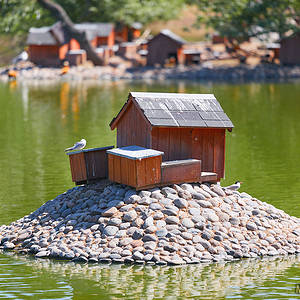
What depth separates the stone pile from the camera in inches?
850

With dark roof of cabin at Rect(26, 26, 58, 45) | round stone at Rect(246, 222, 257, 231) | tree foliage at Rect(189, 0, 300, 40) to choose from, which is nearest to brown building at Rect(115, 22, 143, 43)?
dark roof of cabin at Rect(26, 26, 58, 45)

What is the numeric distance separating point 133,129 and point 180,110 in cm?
186

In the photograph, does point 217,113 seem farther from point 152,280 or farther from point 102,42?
point 102,42

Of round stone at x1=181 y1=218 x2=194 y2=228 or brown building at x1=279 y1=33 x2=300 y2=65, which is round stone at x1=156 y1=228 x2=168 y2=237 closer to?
round stone at x1=181 y1=218 x2=194 y2=228

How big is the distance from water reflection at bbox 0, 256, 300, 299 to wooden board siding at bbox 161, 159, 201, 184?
3.87 metres

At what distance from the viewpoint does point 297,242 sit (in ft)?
75.2

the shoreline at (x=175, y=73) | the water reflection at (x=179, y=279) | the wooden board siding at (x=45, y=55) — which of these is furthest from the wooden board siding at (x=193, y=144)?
the wooden board siding at (x=45, y=55)

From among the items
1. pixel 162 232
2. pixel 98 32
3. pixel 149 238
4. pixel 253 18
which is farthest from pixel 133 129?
pixel 98 32

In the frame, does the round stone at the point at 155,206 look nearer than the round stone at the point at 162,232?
No

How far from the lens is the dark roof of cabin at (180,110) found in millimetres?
24391

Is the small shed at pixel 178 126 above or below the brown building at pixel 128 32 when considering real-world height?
below

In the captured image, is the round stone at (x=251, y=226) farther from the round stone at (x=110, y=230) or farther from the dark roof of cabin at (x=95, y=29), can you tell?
the dark roof of cabin at (x=95, y=29)

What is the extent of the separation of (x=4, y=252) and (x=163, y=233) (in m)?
5.15

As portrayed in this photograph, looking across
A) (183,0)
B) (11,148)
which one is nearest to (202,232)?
(11,148)
